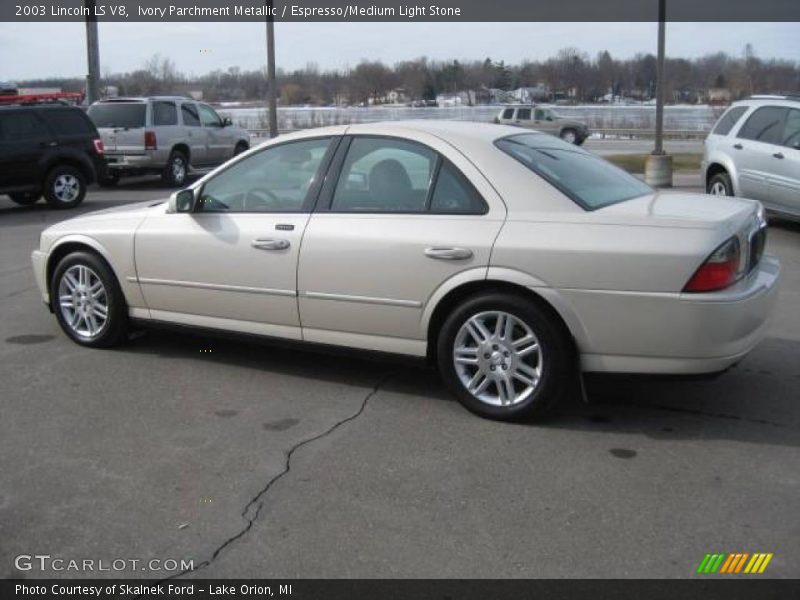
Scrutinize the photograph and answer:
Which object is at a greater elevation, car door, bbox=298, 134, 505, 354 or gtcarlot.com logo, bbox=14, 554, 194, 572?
car door, bbox=298, 134, 505, 354

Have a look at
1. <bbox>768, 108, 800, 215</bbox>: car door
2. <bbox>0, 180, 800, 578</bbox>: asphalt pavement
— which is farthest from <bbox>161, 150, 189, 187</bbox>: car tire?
<bbox>0, 180, 800, 578</bbox>: asphalt pavement

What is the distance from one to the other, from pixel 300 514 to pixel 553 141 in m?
3.08

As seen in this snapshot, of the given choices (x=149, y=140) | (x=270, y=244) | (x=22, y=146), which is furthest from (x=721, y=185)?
(x=149, y=140)

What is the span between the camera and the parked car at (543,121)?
36.4m

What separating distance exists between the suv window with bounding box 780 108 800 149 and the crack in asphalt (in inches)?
292

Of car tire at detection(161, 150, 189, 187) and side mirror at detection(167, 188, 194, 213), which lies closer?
side mirror at detection(167, 188, 194, 213)

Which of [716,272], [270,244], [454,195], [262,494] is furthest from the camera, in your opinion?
[270,244]

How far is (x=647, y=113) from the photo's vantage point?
51.3 m

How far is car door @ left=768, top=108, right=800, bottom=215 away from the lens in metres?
10.3

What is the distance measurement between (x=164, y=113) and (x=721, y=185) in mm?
12274

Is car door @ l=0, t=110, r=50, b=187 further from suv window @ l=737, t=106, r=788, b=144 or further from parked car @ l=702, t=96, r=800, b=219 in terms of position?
suv window @ l=737, t=106, r=788, b=144

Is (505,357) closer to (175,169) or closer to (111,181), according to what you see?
(175,169)

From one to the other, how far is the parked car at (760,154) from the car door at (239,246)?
718cm

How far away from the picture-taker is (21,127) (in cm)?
1445
